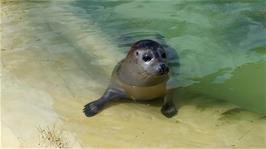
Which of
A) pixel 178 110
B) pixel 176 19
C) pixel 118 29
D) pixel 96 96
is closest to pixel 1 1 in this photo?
pixel 118 29

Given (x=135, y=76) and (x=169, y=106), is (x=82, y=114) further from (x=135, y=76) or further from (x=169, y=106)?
(x=169, y=106)

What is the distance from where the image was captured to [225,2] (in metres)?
8.95

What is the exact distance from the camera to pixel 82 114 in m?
5.43

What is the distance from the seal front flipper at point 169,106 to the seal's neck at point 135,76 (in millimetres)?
191

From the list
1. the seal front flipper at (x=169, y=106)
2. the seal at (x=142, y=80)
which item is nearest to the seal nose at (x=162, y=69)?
the seal at (x=142, y=80)

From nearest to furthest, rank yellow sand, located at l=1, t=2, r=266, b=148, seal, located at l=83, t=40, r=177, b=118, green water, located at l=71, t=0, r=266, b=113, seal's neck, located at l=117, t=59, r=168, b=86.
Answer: yellow sand, located at l=1, t=2, r=266, b=148 < seal, located at l=83, t=40, r=177, b=118 < seal's neck, located at l=117, t=59, r=168, b=86 < green water, located at l=71, t=0, r=266, b=113

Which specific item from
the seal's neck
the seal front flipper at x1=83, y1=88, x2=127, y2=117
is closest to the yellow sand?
the seal front flipper at x1=83, y1=88, x2=127, y2=117

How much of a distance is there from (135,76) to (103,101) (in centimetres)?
49

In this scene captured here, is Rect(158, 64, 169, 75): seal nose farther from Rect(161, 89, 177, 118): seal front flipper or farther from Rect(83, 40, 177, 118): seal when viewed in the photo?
Rect(161, 89, 177, 118): seal front flipper

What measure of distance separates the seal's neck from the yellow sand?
0.84ft

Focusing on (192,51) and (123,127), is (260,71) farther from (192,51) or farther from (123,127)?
(123,127)

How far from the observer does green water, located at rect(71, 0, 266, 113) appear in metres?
6.32

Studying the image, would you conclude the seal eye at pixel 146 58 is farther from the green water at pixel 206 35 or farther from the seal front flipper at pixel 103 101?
the green water at pixel 206 35

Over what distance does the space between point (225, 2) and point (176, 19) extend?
4.00 feet
